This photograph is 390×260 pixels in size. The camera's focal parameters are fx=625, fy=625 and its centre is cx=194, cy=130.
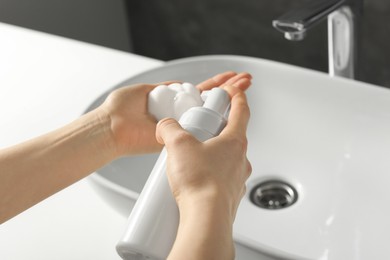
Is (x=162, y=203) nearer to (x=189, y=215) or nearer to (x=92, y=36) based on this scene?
(x=189, y=215)

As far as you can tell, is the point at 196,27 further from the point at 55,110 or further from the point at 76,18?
the point at 55,110

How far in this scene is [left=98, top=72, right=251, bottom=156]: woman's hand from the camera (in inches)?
26.4

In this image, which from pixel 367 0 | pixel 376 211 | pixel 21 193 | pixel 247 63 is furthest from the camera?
pixel 367 0

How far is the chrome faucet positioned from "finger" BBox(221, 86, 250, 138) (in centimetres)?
17

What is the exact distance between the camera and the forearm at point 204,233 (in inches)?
16.8

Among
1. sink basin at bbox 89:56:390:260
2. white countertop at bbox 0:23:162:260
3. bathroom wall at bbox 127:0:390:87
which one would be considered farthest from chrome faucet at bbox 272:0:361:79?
bathroom wall at bbox 127:0:390:87

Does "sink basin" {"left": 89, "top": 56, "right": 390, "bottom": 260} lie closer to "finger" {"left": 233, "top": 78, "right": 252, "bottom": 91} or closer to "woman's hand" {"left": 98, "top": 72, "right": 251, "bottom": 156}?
"woman's hand" {"left": 98, "top": 72, "right": 251, "bottom": 156}

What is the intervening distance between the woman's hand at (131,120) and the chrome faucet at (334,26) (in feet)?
0.31

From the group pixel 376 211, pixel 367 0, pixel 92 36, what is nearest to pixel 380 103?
pixel 376 211

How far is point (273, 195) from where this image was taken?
79 cm

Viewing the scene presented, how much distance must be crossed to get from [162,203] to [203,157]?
0.16 feet

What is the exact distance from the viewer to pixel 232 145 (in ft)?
1.67

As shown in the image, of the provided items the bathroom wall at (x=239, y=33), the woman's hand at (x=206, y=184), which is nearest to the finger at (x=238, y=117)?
the woman's hand at (x=206, y=184)

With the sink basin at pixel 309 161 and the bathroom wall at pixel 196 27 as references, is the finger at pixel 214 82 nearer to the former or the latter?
the sink basin at pixel 309 161
